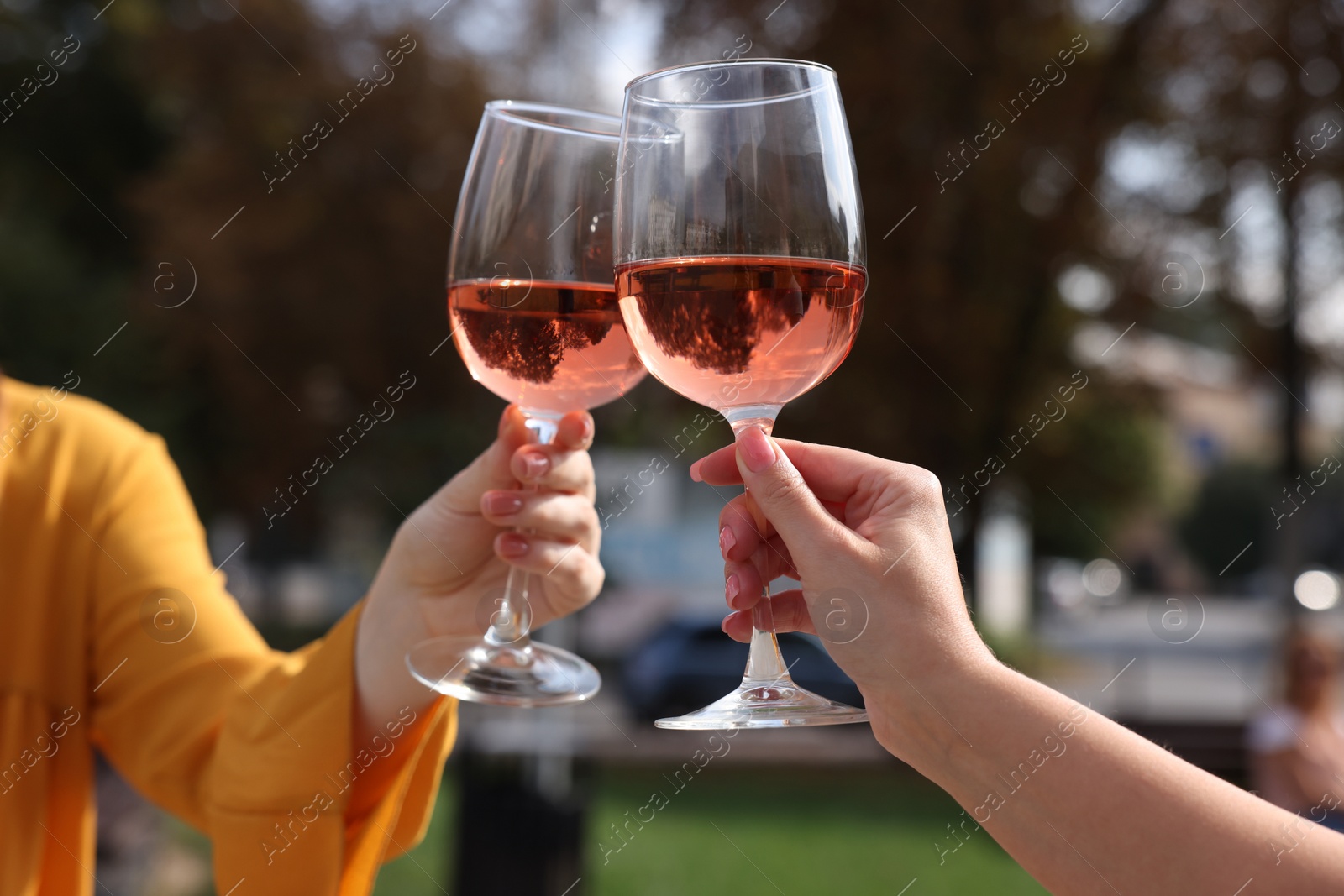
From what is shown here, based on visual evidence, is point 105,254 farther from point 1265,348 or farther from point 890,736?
point 890,736

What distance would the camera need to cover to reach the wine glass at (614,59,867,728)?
1210 mm

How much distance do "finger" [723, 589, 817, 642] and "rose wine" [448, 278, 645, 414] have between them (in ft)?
1.24

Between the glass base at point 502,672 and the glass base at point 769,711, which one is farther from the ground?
the glass base at point 502,672

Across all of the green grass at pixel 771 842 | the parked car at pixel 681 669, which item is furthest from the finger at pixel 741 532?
the parked car at pixel 681 669

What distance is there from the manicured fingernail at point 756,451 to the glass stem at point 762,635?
0.05 metres

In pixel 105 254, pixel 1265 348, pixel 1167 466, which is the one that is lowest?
pixel 1167 466

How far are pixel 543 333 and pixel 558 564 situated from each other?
43 cm

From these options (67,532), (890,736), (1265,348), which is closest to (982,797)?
(890,736)

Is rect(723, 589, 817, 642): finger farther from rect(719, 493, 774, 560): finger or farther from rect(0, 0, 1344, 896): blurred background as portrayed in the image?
rect(0, 0, 1344, 896): blurred background

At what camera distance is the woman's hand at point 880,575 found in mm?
1191

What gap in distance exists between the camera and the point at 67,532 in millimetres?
2154

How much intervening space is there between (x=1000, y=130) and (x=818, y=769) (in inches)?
262

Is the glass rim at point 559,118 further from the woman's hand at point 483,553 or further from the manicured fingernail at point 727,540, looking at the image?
the manicured fingernail at point 727,540

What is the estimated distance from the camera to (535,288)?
1485mm
